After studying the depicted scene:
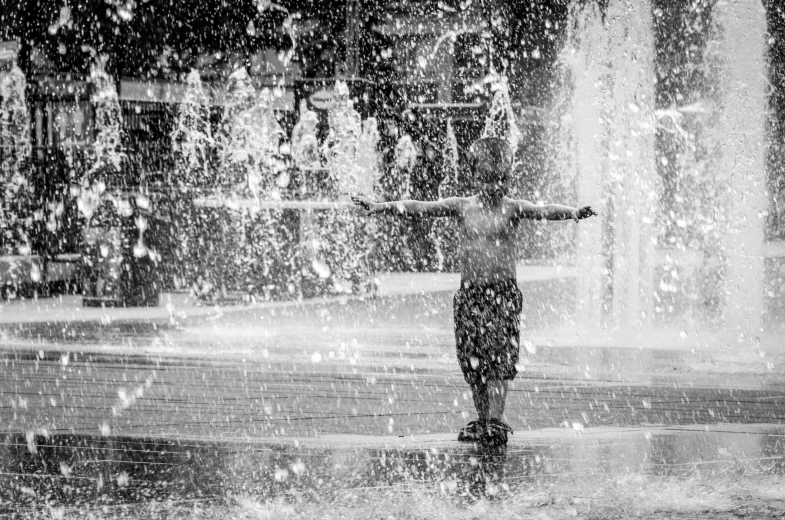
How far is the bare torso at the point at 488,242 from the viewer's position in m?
5.46

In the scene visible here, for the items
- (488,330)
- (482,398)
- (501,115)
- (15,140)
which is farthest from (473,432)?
(501,115)

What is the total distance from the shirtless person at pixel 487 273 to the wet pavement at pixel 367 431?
11.5 inches

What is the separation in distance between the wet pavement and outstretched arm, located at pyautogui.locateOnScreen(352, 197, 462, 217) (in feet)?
3.60

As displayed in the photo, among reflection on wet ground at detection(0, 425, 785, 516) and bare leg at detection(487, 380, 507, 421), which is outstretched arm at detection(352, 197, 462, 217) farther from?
reflection on wet ground at detection(0, 425, 785, 516)

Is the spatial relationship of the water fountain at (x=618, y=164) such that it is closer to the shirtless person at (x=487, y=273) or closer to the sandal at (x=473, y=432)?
the shirtless person at (x=487, y=273)

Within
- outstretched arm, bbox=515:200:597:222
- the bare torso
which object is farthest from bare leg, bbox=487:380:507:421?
outstretched arm, bbox=515:200:597:222

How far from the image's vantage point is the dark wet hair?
5512mm

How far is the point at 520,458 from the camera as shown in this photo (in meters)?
4.90

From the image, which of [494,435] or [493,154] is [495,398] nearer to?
[494,435]

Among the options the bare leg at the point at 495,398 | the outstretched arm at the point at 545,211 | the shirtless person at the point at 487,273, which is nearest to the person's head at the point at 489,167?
the shirtless person at the point at 487,273

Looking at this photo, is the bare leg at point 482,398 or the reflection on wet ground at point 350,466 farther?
the bare leg at point 482,398

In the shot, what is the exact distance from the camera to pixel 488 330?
5.37 metres

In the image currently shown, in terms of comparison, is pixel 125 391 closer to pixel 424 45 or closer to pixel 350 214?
pixel 350 214

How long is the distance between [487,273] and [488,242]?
5.9 inches
